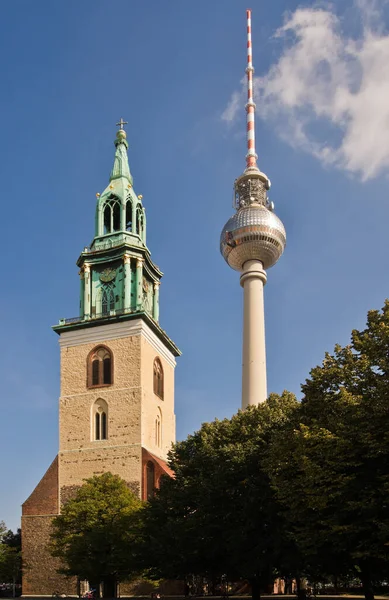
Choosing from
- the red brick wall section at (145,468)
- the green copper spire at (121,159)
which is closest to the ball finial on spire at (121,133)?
the green copper spire at (121,159)

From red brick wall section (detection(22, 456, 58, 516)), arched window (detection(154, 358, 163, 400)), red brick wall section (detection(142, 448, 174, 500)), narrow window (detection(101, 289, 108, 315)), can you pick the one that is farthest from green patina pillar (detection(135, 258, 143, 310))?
red brick wall section (detection(22, 456, 58, 516))

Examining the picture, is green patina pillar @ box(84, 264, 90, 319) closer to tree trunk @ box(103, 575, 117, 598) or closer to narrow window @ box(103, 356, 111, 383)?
narrow window @ box(103, 356, 111, 383)

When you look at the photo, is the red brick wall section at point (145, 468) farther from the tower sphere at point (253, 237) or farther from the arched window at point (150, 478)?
the tower sphere at point (253, 237)

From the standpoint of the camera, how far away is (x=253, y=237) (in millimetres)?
80188

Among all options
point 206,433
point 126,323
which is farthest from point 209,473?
point 126,323

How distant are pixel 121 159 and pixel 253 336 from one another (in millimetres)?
23348

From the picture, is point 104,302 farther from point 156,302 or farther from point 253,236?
point 253,236

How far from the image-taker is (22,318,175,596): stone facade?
5210 cm

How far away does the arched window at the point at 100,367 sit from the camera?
187 ft

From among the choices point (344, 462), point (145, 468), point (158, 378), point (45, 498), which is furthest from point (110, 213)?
point (344, 462)

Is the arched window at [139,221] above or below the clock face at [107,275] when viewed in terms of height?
above

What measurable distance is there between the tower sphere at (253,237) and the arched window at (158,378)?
2481 cm

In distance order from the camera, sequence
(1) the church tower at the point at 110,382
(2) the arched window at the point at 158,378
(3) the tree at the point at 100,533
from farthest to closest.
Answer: (2) the arched window at the point at 158,378
(1) the church tower at the point at 110,382
(3) the tree at the point at 100,533

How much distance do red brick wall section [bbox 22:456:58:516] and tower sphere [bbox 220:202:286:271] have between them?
36411 mm
